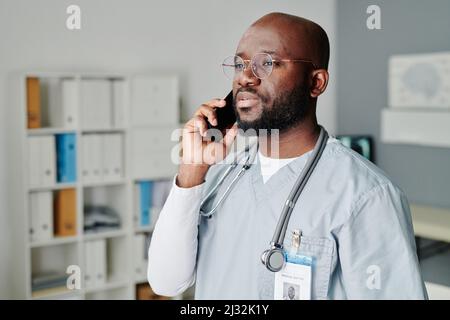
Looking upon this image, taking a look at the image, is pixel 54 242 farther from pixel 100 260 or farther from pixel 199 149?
pixel 199 149

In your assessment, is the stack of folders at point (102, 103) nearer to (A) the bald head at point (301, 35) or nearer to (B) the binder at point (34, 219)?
(B) the binder at point (34, 219)

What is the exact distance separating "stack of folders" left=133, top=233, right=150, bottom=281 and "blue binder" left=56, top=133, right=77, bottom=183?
1.19ft

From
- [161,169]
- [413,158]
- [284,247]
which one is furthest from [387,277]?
[413,158]

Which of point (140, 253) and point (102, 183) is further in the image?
point (140, 253)

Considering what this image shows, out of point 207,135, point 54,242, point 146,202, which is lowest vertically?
point 54,242

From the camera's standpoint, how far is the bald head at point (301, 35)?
64 cm

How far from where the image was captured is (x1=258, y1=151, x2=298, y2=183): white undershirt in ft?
2.39

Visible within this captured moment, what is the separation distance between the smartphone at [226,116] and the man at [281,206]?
13mm

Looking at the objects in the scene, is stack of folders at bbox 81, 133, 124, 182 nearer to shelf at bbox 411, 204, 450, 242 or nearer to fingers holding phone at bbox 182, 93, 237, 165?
shelf at bbox 411, 204, 450, 242

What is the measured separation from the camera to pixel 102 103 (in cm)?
212

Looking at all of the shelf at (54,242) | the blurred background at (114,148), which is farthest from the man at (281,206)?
the shelf at (54,242)

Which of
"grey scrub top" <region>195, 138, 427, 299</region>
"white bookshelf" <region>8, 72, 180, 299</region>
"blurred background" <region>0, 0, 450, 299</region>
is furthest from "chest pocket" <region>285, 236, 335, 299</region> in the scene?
"white bookshelf" <region>8, 72, 180, 299</region>

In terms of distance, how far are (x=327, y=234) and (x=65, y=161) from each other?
158 cm

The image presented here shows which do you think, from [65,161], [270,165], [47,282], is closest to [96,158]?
[65,161]
